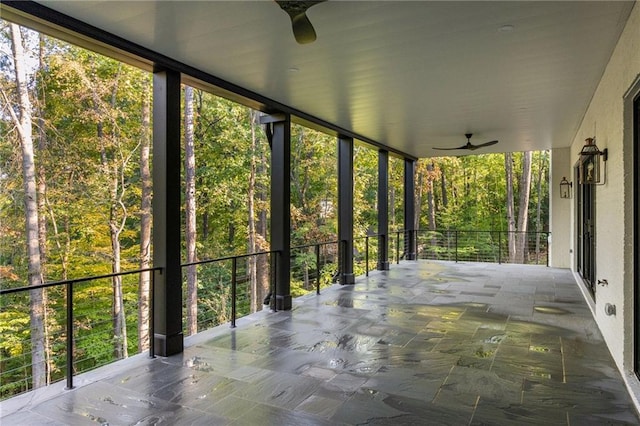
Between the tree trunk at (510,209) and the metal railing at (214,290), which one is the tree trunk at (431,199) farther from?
the tree trunk at (510,209)

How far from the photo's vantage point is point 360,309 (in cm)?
511

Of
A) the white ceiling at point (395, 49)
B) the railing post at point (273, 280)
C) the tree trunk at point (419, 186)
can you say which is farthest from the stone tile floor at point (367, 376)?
the tree trunk at point (419, 186)

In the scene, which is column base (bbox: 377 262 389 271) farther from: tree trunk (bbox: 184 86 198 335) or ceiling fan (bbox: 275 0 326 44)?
ceiling fan (bbox: 275 0 326 44)

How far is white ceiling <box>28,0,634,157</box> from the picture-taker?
105 inches

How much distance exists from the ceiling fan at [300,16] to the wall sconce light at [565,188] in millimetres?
7354

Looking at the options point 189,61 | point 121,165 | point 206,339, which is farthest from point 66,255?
point 189,61

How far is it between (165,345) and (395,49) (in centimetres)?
308

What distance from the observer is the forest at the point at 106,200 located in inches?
293

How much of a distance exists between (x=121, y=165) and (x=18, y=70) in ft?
8.22

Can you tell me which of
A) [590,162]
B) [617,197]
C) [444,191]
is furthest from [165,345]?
[444,191]

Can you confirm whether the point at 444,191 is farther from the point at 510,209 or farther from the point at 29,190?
the point at 29,190

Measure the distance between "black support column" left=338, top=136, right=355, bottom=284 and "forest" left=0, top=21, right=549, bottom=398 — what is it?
74cm

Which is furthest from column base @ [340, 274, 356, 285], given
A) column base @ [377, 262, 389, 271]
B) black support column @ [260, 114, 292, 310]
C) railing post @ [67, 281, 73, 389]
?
railing post @ [67, 281, 73, 389]

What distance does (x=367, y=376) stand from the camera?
3023 millimetres
